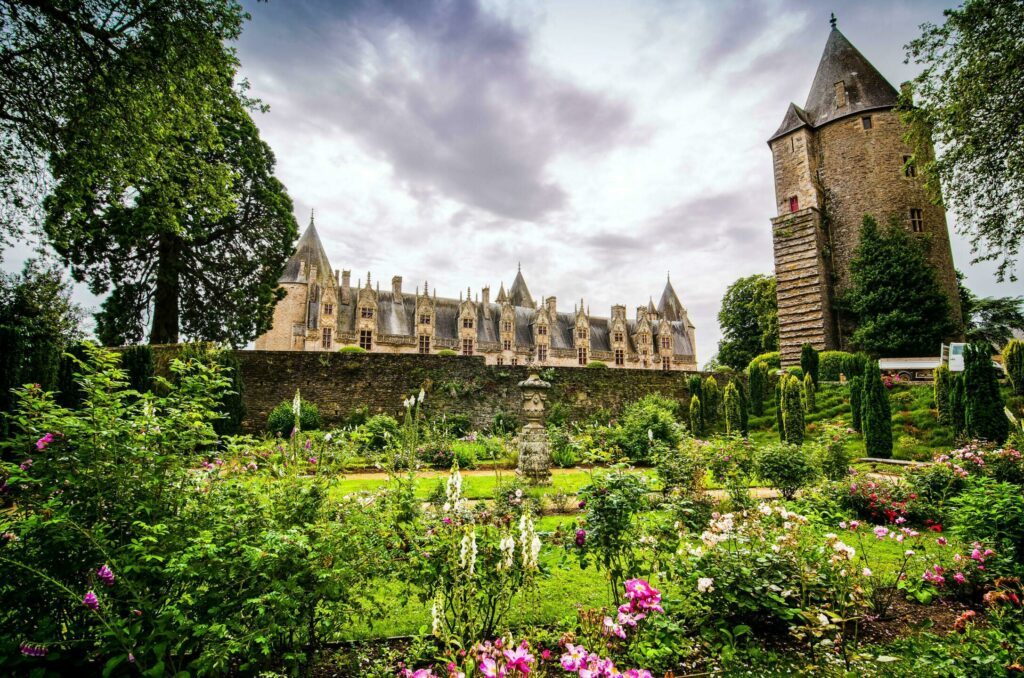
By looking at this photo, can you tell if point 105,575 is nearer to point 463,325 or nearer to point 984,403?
point 984,403

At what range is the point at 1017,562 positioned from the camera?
3.60 meters

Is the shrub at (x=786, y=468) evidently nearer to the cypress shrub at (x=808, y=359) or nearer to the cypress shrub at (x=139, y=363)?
the cypress shrub at (x=808, y=359)

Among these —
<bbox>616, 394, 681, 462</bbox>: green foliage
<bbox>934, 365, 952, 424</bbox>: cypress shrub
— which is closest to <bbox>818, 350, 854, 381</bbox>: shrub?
<bbox>934, 365, 952, 424</bbox>: cypress shrub

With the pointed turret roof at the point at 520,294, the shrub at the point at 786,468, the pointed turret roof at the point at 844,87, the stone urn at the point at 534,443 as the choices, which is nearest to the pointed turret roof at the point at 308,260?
the pointed turret roof at the point at 520,294

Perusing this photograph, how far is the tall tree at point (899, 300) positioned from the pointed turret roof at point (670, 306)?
26615mm

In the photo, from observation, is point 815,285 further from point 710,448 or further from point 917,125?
point 710,448

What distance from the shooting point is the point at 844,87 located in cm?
2098

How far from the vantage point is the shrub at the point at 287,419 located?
45.5ft

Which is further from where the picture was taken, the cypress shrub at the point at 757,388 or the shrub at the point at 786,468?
the cypress shrub at the point at 757,388

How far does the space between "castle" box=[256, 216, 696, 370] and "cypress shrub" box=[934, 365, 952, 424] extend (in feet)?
56.0

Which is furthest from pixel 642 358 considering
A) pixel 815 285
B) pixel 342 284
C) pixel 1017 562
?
pixel 1017 562

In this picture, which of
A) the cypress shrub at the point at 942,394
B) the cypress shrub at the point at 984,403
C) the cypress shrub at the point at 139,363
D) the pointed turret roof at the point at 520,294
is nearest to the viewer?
the cypress shrub at the point at 984,403

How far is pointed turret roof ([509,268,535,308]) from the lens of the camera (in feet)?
142

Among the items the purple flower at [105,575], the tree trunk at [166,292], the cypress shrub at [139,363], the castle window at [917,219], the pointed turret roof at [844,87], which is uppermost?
the pointed turret roof at [844,87]
